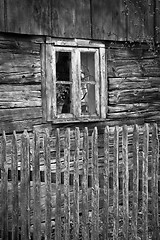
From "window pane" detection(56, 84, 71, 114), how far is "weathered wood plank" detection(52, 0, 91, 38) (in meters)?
0.86

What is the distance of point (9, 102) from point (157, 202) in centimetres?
299

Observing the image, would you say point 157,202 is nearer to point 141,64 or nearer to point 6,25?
point 6,25

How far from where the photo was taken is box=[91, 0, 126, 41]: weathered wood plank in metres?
7.92

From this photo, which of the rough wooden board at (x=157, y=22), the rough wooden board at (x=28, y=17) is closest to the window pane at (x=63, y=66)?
the rough wooden board at (x=28, y=17)

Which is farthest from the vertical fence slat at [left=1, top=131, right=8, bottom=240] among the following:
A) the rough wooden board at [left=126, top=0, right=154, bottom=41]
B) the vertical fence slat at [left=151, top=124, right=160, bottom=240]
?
the rough wooden board at [left=126, top=0, right=154, bottom=41]

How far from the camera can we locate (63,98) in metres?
7.70

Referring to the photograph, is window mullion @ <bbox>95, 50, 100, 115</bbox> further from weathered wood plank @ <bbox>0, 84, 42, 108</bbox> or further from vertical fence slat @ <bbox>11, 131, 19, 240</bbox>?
vertical fence slat @ <bbox>11, 131, 19, 240</bbox>

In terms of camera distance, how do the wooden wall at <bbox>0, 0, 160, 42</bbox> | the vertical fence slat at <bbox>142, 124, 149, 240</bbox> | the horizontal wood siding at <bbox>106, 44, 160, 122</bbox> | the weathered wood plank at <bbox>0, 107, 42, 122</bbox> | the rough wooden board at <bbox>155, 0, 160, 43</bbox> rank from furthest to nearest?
the rough wooden board at <bbox>155, 0, 160, 43</bbox>
the horizontal wood siding at <bbox>106, 44, 160, 122</bbox>
the wooden wall at <bbox>0, 0, 160, 42</bbox>
the weathered wood plank at <bbox>0, 107, 42, 122</bbox>
the vertical fence slat at <bbox>142, 124, 149, 240</bbox>

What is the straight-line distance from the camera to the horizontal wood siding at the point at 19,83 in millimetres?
6863

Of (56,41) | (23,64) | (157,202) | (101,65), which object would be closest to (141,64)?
(101,65)

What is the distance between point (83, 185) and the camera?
16.3 feet

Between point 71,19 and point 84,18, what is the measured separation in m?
0.28

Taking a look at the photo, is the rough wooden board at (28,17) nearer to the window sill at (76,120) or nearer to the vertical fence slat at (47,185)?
the window sill at (76,120)

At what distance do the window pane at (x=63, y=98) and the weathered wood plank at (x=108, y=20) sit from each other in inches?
41.2
